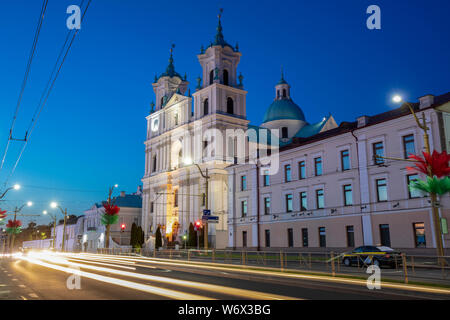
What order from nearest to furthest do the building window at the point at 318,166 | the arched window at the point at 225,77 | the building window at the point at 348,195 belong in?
the building window at the point at 348,195 → the building window at the point at 318,166 → the arched window at the point at 225,77

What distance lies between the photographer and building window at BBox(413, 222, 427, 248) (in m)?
29.6

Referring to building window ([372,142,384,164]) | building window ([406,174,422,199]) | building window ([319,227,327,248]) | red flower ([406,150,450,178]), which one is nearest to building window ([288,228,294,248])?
building window ([319,227,327,248])

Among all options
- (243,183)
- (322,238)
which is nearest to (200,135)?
(243,183)

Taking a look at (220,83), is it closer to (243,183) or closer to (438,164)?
(243,183)

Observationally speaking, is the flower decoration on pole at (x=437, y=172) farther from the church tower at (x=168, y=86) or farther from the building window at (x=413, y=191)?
the church tower at (x=168, y=86)

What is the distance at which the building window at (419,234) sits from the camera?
2958 cm

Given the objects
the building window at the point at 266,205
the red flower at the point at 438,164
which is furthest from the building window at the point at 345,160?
the red flower at the point at 438,164

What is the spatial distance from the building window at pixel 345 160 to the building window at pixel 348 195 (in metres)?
1.62

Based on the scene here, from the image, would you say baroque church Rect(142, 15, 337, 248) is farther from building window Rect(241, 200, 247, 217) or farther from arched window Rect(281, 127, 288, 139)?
building window Rect(241, 200, 247, 217)

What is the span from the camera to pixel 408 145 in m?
31.4

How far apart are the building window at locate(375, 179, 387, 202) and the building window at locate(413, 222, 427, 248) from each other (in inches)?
138
